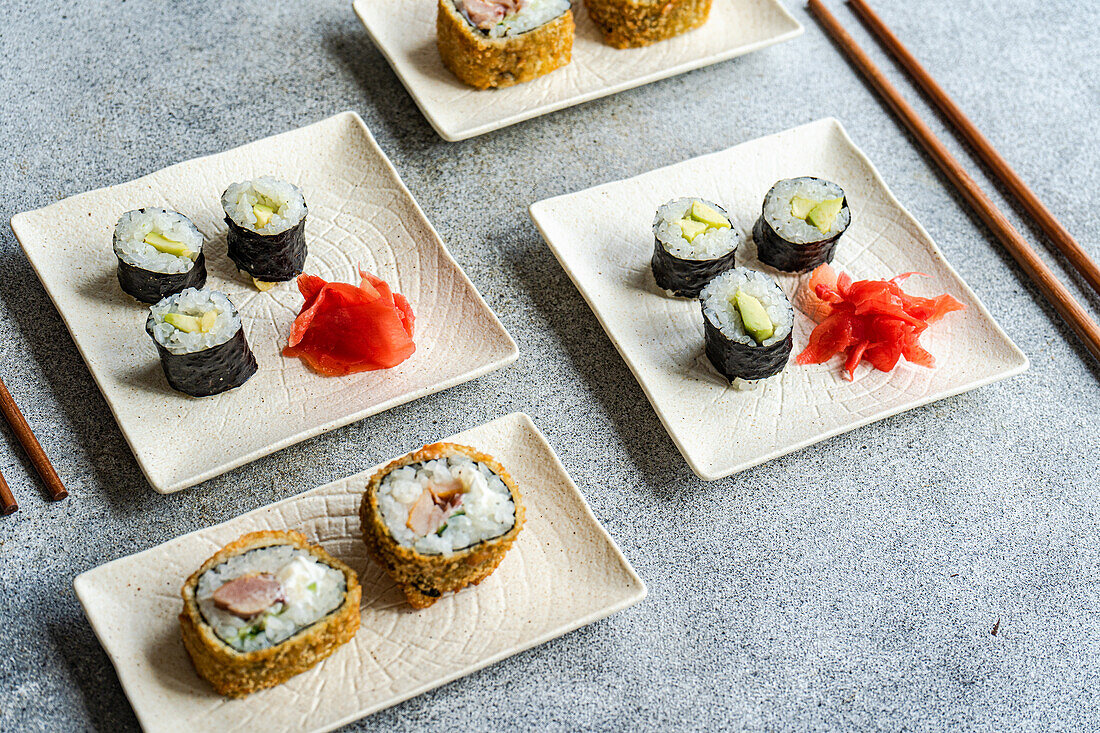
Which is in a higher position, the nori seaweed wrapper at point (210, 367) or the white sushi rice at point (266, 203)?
the white sushi rice at point (266, 203)

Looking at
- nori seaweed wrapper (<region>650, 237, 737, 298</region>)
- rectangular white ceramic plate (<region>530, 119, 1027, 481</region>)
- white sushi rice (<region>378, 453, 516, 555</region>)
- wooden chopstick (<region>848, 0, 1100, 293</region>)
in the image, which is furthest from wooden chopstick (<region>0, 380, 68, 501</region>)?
wooden chopstick (<region>848, 0, 1100, 293</region>)

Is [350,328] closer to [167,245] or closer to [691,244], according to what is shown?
[167,245]

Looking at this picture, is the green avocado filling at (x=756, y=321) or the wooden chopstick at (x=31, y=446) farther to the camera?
the green avocado filling at (x=756, y=321)

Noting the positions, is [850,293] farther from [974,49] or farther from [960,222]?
[974,49]

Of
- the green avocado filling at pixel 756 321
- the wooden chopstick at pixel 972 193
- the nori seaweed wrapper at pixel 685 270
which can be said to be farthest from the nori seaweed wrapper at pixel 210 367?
the wooden chopstick at pixel 972 193

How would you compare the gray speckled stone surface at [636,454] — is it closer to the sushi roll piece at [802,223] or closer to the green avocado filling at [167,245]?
the green avocado filling at [167,245]

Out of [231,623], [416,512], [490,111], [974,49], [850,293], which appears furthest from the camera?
[974,49]

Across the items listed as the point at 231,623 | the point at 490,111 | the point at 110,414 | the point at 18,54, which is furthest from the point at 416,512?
the point at 18,54
